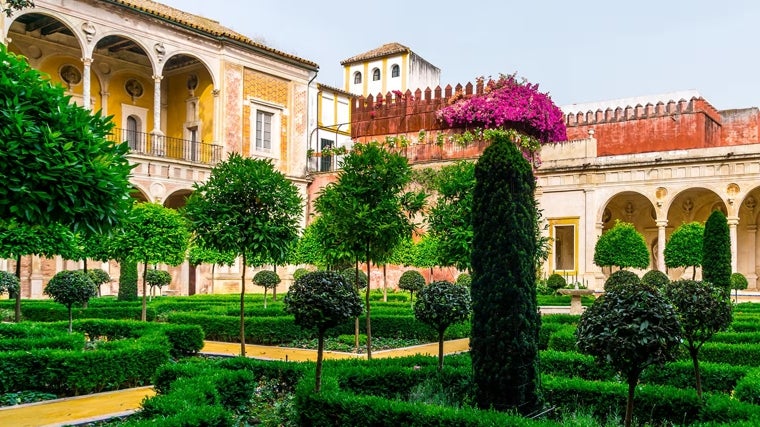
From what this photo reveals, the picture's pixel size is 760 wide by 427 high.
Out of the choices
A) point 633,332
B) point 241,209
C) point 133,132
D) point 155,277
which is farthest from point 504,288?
point 133,132

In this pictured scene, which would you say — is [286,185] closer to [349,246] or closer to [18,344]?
[349,246]

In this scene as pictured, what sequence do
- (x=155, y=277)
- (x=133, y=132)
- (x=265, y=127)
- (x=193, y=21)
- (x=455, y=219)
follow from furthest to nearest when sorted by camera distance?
(x=193, y=21) < (x=265, y=127) < (x=133, y=132) < (x=155, y=277) < (x=455, y=219)

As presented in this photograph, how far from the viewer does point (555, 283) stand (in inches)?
1026

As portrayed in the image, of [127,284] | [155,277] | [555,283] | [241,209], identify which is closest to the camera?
[241,209]

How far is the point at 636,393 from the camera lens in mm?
6488

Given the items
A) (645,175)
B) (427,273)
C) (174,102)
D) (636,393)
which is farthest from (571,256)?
(636,393)

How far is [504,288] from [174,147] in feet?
80.4

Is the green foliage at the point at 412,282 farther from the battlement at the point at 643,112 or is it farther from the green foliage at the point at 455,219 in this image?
the battlement at the point at 643,112

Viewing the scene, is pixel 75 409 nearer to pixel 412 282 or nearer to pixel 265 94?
pixel 412 282

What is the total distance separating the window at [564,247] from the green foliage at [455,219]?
15847 millimetres

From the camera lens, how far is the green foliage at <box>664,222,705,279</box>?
23.0m

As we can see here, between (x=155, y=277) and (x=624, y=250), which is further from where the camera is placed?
(x=624, y=250)

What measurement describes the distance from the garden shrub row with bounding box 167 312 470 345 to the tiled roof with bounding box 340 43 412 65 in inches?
1493

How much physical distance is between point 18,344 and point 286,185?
4642 millimetres
